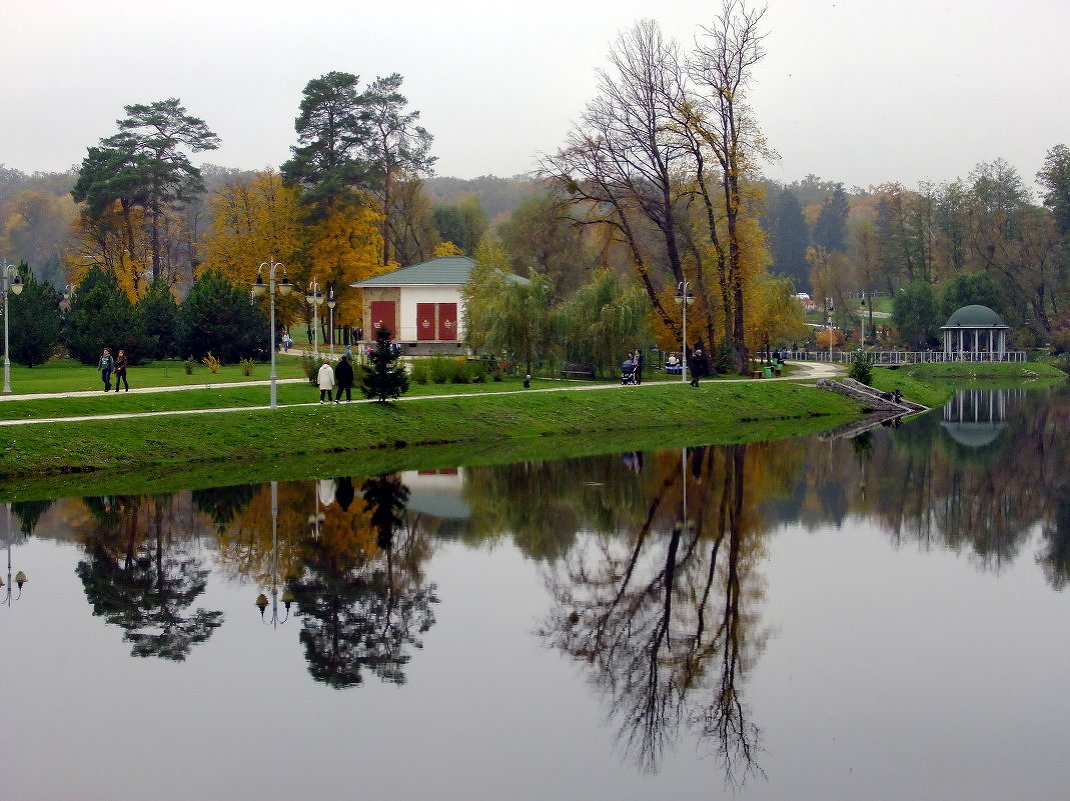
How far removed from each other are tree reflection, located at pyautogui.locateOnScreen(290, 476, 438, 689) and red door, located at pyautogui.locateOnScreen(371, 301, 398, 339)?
3620 centimetres

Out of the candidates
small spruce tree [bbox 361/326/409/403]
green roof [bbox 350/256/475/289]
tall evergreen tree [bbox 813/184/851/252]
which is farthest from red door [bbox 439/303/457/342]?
tall evergreen tree [bbox 813/184/851/252]

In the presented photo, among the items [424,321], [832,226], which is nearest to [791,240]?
[832,226]

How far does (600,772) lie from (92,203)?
59.3 metres

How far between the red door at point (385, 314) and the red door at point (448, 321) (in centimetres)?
212

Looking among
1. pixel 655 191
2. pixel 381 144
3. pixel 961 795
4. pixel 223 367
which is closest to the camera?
pixel 961 795

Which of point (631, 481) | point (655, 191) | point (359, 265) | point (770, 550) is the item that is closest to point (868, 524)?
point (770, 550)

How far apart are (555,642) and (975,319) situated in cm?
7173

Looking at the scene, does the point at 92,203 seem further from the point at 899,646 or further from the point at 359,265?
the point at 899,646

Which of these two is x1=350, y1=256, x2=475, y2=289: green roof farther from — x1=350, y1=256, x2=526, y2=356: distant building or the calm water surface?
the calm water surface

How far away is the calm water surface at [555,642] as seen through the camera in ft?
32.8

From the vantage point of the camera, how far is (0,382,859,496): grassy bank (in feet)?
91.6

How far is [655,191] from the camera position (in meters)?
55.4

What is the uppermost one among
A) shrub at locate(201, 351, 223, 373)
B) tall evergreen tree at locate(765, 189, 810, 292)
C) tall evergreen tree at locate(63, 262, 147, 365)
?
tall evergreen tree at locate(765, 189, 810, 292)

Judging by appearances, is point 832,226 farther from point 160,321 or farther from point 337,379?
point 337,379
